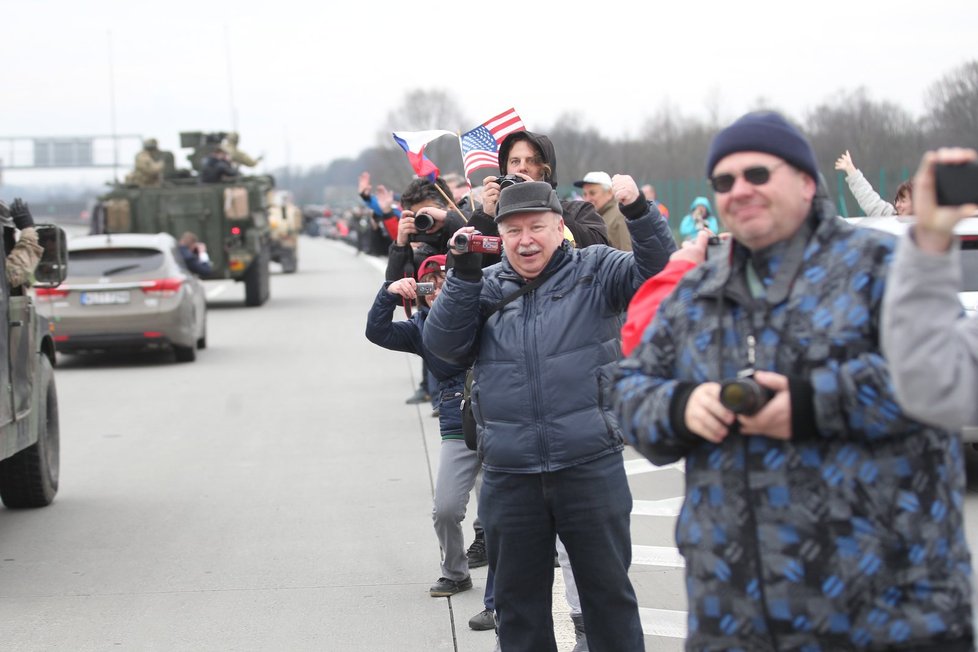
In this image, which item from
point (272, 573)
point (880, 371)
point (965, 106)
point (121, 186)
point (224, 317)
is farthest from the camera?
point (121, 186)

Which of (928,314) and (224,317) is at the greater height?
(928,314)

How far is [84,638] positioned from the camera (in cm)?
593

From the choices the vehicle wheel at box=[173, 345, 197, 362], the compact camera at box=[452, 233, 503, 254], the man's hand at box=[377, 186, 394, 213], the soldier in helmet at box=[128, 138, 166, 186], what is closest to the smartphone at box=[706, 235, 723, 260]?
the compact camera at box=[452, 233, 503, 254]

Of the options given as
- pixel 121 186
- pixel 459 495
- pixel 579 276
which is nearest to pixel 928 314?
pixel 579 276

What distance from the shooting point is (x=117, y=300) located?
16547 millimetres

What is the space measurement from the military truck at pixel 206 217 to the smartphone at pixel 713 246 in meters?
22.3

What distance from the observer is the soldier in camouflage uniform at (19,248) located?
788cm

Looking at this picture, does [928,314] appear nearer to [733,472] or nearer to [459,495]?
[733,472]

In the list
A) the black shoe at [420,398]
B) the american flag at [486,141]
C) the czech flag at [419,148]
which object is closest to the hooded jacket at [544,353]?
the american flag at [486,141]

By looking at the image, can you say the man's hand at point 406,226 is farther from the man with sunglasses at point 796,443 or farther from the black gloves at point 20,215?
the black gloves at point 20,215

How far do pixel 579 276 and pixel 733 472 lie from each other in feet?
5.72

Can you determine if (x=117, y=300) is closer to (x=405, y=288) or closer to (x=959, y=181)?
(x=405, y=288)

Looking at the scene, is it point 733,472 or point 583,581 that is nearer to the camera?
point 733,472

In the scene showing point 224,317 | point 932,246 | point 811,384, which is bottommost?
point 224,317
